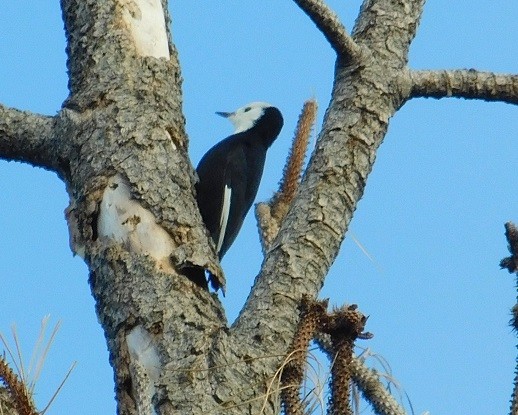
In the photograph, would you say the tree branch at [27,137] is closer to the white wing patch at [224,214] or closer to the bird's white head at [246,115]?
the white wing patch at [224,214]

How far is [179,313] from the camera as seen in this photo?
2330mm

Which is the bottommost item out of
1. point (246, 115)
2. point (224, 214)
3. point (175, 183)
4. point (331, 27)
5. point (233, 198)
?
point (175, 183)

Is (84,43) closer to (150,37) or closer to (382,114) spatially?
(150,37)

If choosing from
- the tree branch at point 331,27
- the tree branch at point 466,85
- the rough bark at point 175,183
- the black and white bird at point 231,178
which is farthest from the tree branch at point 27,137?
the black and white bird at point 231,178

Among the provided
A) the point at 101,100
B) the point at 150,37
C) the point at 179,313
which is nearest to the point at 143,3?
the point at 150,37

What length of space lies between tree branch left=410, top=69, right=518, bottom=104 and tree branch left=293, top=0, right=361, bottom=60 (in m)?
0.19

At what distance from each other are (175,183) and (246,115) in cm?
300

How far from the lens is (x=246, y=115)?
5.67 meters

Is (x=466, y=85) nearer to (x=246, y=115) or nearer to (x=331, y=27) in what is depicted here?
(x=331, y=27)

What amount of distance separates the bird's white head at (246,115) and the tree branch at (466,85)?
7.70 ft

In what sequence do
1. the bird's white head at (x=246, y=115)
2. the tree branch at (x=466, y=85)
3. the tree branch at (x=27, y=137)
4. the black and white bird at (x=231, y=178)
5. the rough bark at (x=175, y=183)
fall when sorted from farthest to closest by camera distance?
the bird's white head at (x=246, y=115) → the black and white bird at (x=231, y=178) → the tree branch at (x=466, y=85) → the tree branch at (x=27, y=137) → the rough bark at (x=175, y=183)

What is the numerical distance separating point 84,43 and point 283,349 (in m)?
1.17

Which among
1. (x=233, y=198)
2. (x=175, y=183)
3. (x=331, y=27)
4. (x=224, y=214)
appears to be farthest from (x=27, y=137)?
(x=233, y=198)

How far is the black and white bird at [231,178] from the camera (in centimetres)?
434
